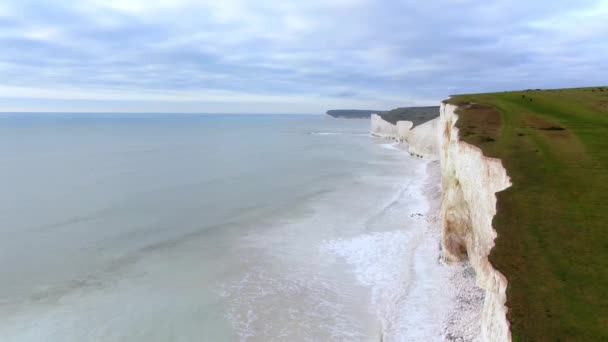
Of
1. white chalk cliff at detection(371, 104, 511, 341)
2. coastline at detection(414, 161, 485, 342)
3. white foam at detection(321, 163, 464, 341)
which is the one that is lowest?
white foam at detection(321, 163, 464, 341)

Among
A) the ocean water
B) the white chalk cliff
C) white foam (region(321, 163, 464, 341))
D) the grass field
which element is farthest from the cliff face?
the ocean water

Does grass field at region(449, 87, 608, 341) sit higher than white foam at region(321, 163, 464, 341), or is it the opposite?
grass field at region(449, 87, 608, 341)

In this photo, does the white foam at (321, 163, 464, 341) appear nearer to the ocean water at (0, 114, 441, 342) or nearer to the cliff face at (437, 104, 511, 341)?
the ocean water at (0, 114, 441, 342)

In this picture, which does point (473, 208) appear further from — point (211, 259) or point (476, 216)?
point (211, 259)

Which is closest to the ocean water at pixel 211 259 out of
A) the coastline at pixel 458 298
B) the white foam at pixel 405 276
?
the white foam at pixel 405 276

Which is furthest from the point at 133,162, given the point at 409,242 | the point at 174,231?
the point at 409,242

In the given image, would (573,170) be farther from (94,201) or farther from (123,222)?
(94,201)

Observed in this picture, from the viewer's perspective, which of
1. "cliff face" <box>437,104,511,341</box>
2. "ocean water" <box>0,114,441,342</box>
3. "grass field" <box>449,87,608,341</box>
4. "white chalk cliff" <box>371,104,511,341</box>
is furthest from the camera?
"ocean water" <box>0,114,441,342</box>
